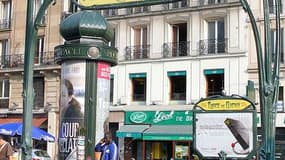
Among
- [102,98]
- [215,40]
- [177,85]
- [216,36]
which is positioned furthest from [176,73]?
[102,98]

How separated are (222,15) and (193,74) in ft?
12.1

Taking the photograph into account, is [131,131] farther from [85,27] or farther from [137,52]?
[85,27]

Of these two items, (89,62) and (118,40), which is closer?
(89,62)

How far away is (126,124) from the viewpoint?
1332 inches

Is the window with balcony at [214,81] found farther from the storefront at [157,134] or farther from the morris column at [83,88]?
the morris column at [83,88]

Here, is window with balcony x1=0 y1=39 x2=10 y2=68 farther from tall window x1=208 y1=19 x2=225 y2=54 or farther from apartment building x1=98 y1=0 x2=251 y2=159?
tall window x1=208 y1=19 x2=225 y2=54

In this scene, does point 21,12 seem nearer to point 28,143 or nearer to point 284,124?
point 284,124

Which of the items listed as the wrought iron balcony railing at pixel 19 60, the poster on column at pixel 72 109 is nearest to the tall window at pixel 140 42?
the wrought iron balcony railing at pixel 19 60

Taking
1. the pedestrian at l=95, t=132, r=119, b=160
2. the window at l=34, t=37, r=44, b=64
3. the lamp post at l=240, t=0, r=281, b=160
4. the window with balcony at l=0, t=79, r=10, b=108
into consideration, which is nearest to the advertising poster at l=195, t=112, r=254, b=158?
the lamp post at l=240, t=0, r=281, b=160

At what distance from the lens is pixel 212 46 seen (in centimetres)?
3178

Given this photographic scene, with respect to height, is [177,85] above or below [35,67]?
below

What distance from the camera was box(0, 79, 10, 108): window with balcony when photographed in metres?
39.2

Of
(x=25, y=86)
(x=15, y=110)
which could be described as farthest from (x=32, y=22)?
(x=15, y=110)

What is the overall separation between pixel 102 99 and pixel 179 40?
70.0 ft
